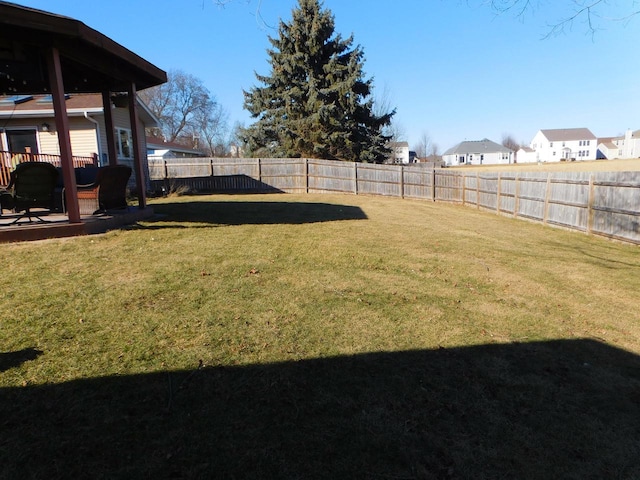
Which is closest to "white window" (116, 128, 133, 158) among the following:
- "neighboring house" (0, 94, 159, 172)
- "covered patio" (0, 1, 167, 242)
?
"neighboring house" (0, 94, 159, 172)

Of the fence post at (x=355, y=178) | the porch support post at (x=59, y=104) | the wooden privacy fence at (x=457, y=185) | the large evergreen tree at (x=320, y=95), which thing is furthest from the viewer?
the large evergreen tree at (x=320, y=95)

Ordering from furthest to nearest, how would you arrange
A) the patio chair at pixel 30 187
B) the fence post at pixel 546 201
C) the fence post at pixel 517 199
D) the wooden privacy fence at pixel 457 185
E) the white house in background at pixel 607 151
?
the white house in background at pixel 607 151 → the fence post at pixel 517 199 → the fence post at pixel 546 201 → the wooden privacy fence at pixel 457 185 → the patio chair at pixel 30 187

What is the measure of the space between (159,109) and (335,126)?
1583 inches

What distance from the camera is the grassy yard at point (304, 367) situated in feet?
7.11

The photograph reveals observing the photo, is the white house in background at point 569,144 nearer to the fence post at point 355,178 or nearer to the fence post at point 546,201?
the fence post at point 355,178

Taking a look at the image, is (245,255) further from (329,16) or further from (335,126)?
(329,16)

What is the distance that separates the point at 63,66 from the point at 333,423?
8888 mm

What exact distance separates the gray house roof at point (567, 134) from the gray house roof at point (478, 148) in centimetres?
830

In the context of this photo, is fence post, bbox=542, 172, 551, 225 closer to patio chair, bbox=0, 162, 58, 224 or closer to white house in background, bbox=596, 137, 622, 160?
patio chair, bbox=0, 162, 58, 224

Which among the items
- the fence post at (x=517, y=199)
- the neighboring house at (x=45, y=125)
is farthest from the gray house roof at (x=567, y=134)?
the neighboring house at (x=45, y=125)

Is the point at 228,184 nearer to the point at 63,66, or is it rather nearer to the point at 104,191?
Result: the point at 63,66

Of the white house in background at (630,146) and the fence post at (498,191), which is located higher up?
the white house in background at (630,146)

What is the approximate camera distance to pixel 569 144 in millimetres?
83250

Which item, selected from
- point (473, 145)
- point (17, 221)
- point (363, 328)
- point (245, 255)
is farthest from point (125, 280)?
point (473, 145)
